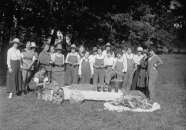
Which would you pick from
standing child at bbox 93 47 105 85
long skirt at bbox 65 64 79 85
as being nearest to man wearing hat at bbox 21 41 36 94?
long skirt at bbox 65 64 79 85

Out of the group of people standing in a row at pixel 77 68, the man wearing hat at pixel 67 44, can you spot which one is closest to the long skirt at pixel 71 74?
the group of people standing in a row at pixel 77 68

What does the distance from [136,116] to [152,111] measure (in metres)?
0.78

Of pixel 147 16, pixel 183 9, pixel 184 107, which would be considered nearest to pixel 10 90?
pixel 184 107

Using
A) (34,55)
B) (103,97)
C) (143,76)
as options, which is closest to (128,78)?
(143,76)

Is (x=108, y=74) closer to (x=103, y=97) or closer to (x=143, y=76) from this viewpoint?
(x=143, y=76)

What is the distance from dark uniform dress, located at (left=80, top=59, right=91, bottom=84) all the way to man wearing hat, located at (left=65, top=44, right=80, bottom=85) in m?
0.28

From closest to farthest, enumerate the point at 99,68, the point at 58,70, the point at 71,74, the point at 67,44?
the point at 58,70, the point at 71,74, the point at 99,68, the point at 67,44

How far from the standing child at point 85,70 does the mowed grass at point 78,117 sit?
7.00 ft

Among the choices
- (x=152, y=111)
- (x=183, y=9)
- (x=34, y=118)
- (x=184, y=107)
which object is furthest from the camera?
(x=183, y=9)

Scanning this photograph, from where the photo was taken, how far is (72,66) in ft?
35.5

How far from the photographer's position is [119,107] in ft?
27.0

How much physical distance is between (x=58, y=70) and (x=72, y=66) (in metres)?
0.62

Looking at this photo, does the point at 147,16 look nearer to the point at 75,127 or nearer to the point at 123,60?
the point at 123,60

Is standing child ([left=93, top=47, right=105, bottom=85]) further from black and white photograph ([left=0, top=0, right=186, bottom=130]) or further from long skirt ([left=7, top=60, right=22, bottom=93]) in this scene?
long skirt ([left=7, top=60, right=22, bottom=93])
